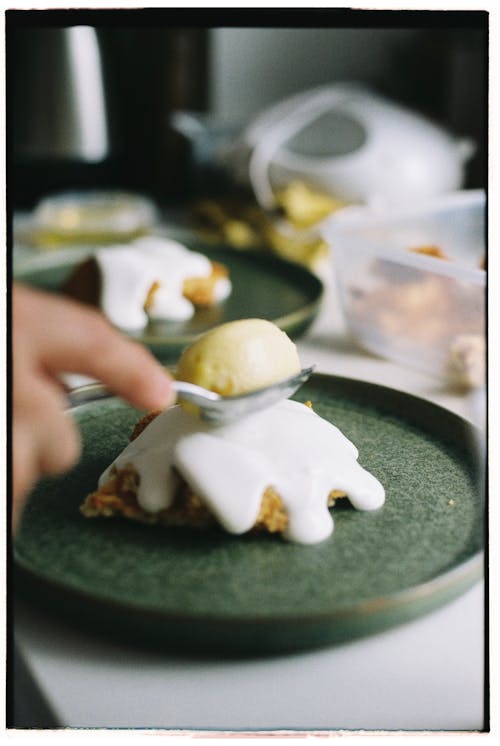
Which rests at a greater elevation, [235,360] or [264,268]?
[235,360]

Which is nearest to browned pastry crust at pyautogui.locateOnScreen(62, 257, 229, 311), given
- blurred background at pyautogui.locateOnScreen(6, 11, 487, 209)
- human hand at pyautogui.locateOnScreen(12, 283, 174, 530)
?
blurred background at pyautogui.locateOnScreen(6, 11, 487, 209)

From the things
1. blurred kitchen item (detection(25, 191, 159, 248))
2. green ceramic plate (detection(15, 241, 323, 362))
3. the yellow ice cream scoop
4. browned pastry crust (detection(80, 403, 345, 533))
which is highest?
the yellow ice cream scoop

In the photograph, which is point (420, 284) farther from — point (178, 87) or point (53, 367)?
point (178, 87)

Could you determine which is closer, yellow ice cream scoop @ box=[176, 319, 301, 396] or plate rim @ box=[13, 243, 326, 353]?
yellow ice cream scoop @ box=[176, 319, 301, 396]

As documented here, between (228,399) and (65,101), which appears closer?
(228,399)

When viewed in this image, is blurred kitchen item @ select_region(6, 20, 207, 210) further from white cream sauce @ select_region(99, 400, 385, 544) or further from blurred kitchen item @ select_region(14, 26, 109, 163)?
white cream sauce @ select_region(99, 400, 385, 544)

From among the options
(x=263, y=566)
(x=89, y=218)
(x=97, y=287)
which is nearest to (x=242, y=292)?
(x=97, y=287)

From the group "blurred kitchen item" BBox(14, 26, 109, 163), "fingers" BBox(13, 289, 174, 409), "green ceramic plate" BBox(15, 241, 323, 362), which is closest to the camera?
"fingers" BBox(13, 289, 174, 409)
